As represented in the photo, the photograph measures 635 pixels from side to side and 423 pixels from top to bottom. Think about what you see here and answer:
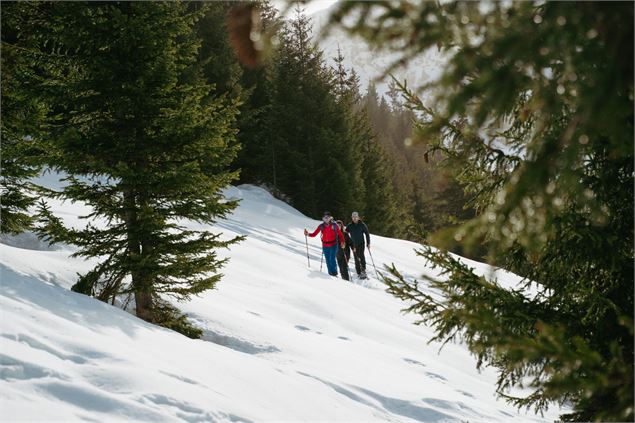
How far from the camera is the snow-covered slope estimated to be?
4.17 meters

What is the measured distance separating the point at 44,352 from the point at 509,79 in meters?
4.56

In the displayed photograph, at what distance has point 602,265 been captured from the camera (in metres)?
4.24

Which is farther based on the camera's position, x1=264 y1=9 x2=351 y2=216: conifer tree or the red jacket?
x1=264 y1=9 x2=351 y2=216: conifer tree

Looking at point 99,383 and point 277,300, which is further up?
point 277,300

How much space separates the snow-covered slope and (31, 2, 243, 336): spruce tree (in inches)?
35.8

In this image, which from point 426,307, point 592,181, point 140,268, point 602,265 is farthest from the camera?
point 140,268

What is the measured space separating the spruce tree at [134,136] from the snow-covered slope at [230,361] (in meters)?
0.91

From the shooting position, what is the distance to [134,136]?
6.98m

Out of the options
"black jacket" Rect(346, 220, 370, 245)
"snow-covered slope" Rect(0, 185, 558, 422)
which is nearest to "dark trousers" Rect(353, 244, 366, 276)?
"black jacket" Rect(346, 220, 370, 245)

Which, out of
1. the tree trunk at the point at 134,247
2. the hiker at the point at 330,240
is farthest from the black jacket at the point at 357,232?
the tree trunk at the point at 134,247

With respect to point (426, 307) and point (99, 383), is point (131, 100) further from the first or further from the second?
point (426, 307)

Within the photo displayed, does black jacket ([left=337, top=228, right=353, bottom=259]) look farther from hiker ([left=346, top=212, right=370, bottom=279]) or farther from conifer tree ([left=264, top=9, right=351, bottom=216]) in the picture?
conifer tree ([left=264, top=9, right=351, bottom=216])

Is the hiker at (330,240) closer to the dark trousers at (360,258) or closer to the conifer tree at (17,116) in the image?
the dark trousers at (360,258)

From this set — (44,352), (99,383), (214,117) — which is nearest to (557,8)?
(99,383)
